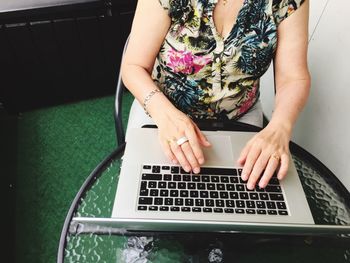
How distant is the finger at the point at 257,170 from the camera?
817 millimetres

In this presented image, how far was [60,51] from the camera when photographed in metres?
1.66

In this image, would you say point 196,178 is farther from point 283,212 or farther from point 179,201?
point 283,212

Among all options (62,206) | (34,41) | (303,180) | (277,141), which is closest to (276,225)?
(277,141)

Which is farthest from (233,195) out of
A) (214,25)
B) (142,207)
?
Answer: (214,25)

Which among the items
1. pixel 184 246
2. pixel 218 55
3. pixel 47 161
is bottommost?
pixel 47 161

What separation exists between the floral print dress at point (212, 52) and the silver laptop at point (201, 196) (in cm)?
26

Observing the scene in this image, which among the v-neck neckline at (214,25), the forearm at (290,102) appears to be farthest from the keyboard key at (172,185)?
the v-neck neckline at (214,25)

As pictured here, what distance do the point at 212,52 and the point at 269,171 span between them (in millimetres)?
404

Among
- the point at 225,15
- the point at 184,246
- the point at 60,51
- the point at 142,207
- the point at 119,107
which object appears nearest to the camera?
the point at 142,207

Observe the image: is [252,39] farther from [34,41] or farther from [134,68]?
[34,41]

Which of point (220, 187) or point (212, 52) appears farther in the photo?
point (212, 52)

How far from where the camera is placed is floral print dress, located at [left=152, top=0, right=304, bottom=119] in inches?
37.8

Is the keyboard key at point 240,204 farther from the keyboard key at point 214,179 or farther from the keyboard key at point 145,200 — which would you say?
the keyboard key at point 145,200

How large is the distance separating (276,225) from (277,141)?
29cm
